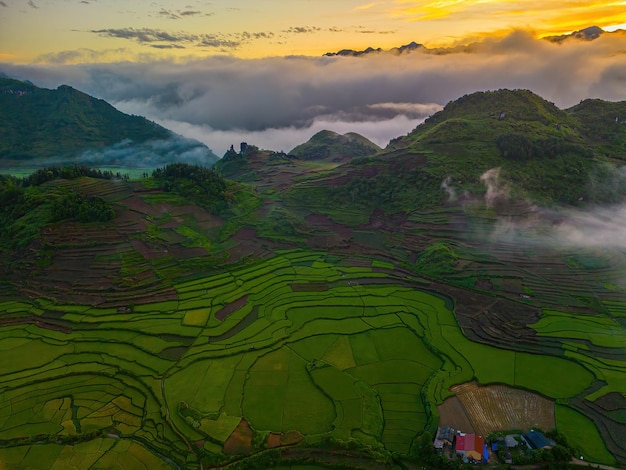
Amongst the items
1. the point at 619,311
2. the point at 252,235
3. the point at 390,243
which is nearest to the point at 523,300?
the point at 619,311

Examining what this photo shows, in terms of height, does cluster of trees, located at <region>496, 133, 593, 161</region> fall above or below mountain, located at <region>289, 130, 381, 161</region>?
above

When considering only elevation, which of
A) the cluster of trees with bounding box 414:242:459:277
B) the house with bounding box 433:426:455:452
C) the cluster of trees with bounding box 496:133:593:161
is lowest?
the house with bounding box 433:426:455:452

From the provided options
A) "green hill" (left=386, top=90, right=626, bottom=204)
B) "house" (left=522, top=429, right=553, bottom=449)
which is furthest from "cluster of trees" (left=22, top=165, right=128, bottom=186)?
"house" (left=522, top=429, right=553, bottom=449)

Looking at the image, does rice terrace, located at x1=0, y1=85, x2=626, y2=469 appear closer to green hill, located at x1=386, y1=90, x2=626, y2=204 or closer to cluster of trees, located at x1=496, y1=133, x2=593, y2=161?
green hill, located at x1=386, y1=90, x2=626, y2=204

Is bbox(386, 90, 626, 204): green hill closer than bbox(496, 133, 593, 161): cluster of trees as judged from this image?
Yes

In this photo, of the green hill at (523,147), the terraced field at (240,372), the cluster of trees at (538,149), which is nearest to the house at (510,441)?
the terraced field at (240,372)
